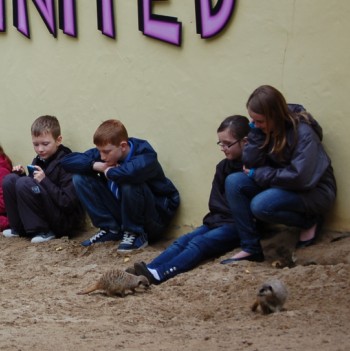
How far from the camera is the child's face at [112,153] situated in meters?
6.88

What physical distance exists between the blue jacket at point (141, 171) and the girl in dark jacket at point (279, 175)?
916 millimetres

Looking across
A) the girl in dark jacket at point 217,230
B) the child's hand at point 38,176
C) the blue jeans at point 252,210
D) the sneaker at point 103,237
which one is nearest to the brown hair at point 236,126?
the girl in dark jacket at point 217,230

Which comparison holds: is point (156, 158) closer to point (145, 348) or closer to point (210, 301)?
point (210, 301)

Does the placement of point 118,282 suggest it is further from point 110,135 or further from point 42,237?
point 42,237

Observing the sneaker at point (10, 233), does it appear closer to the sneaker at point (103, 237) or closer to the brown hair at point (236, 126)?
the sneaker at point (103, 237)

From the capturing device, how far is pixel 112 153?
688 centimetres

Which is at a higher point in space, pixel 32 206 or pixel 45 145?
pixel 45 145

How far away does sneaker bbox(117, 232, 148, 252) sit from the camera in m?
7.03

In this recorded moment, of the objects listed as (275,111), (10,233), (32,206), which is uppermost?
(275,111)

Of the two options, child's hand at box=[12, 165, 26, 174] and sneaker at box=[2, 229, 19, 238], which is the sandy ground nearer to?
sneaker at box=[2, 229, 19, 238]

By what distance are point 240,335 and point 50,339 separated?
1.01m

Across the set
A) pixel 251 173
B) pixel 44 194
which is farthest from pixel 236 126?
pixel 44 194

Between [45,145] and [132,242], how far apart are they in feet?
4.54

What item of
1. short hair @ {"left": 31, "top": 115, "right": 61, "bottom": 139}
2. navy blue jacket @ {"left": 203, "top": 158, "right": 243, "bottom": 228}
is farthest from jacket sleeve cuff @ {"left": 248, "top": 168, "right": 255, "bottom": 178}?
short hair @ {"left": 31, "top": 115, "right": 61, "bottom": 139}
